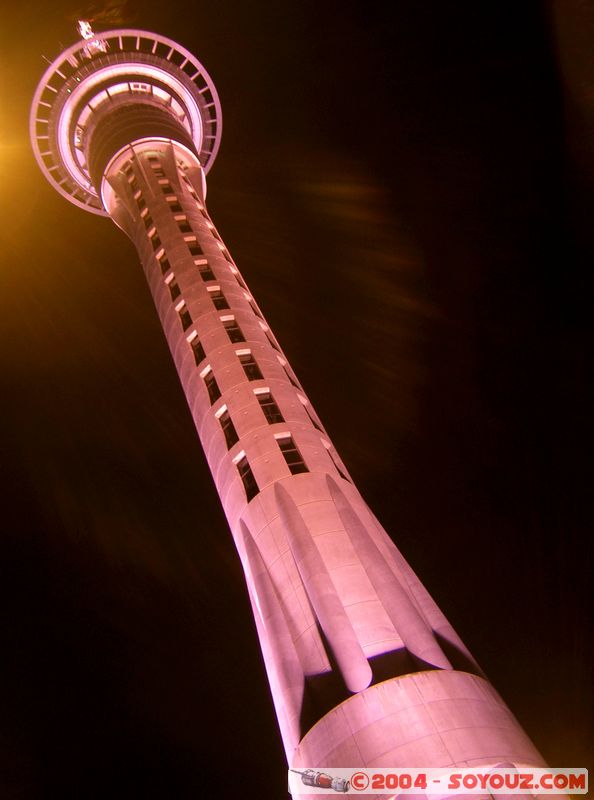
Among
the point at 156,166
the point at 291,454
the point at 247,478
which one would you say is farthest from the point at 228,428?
the point at 156,166

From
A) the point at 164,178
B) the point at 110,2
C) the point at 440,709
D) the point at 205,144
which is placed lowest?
the point at 440,709

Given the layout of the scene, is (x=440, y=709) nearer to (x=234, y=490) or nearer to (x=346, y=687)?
(x=346, y=687)

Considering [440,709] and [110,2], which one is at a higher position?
[110,2]

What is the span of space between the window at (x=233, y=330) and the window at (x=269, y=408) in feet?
17.2

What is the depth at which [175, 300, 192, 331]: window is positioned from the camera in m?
41.9

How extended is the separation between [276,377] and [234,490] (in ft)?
23.9

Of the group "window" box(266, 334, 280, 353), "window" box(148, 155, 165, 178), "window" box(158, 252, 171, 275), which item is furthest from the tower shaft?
"window" box(148, 155, 165, 178)

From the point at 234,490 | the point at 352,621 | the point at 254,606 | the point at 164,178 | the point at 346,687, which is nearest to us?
the point at 346,687

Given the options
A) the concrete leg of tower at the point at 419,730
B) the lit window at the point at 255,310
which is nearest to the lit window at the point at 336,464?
the concrete leg of tower at the point at 419,730

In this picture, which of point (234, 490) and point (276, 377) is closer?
point (234, 490)

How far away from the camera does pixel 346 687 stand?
22422 millimetres

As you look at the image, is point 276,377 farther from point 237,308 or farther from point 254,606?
point 254,606

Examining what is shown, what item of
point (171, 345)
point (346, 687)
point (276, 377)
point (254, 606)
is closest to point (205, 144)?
point (171, 345)

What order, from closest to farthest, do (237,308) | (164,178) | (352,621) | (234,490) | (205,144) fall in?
(352,621)
(234,490)
(237,308)
(164,178)
(205,144)
